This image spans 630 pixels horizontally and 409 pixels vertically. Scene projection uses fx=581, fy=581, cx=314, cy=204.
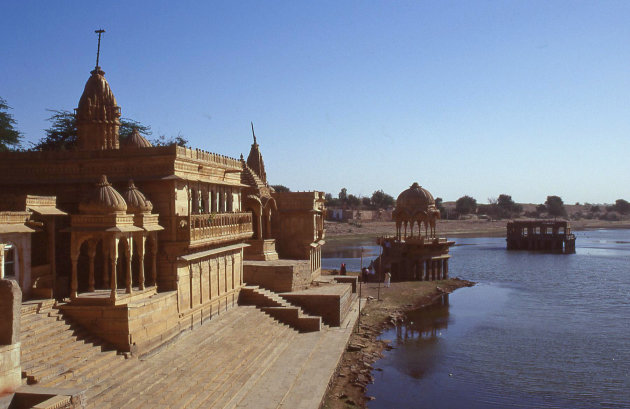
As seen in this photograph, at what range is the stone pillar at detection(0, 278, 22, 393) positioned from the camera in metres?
11.4

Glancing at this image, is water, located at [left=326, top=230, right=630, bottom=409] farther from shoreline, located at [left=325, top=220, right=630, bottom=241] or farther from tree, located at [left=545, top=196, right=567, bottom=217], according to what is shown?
tree, located at [left=545, top=196, right=567, bottom=217]

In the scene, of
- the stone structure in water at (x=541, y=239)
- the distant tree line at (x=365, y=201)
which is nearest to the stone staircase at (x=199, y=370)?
the stone structure in water at (x=541, y=239)

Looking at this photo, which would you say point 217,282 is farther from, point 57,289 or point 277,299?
point 57,289

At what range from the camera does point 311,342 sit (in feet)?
73.4

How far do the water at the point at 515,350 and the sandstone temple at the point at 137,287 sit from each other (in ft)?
11.7

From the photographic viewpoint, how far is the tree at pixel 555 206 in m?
161

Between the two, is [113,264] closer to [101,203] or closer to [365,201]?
[101,203]

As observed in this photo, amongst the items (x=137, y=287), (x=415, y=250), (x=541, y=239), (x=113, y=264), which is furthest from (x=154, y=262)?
(x=541, y=239)

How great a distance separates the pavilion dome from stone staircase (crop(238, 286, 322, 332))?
25.3 metres

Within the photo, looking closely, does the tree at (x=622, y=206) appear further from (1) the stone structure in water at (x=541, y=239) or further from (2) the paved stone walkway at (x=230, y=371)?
(2) the paved stone walkway at (x=230, y=371)

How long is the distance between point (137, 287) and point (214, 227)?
3.74 metres

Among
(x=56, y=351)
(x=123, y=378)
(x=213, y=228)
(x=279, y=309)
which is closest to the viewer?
(x=56, y=351)

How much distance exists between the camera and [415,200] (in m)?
48.8

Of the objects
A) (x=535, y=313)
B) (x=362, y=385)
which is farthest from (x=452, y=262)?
(x=362, y=385)
